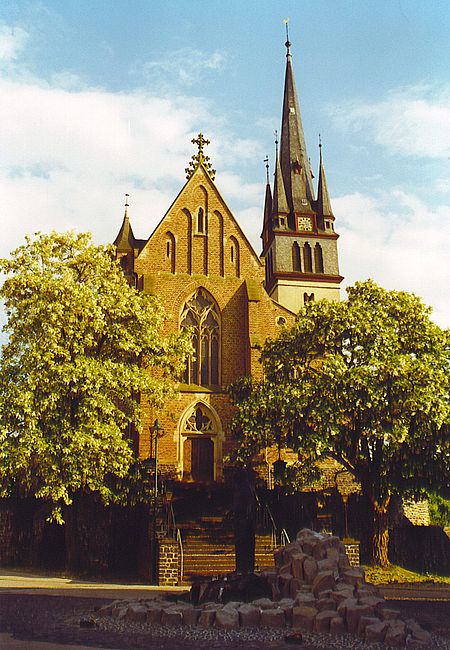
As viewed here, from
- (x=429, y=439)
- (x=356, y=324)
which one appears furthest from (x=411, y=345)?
(x=429, y=439)

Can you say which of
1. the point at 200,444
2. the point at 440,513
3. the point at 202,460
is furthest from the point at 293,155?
the point at 202,460

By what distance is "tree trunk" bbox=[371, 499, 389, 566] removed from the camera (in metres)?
22.3

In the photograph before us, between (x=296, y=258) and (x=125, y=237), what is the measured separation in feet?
70.4

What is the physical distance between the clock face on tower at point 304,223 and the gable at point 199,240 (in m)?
22.2

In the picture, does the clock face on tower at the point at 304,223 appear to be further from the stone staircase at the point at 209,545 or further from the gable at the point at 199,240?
the stone staircase at the point at 209,545

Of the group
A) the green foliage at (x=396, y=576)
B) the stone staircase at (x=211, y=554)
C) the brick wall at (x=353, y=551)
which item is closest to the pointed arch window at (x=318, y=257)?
the green foliage at (x=396, y=576)

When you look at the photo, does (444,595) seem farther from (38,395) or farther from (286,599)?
(38,395)

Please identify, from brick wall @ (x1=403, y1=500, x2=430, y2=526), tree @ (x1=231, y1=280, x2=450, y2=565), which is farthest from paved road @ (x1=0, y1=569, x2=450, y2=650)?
brick wall @ (x1=403, y1=500, x2=430, y2=526)

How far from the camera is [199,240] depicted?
3412cm

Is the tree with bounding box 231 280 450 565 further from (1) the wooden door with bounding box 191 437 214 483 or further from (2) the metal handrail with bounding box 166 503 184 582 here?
(1) the wooden door with bounding box 191 437 214 483

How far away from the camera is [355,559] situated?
20266 millimetres

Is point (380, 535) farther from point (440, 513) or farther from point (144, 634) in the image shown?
point (440, 513)

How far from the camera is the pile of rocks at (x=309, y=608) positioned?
35.5 feet

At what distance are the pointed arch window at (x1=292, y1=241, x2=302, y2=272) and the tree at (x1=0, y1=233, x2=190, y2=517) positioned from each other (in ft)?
99.2
